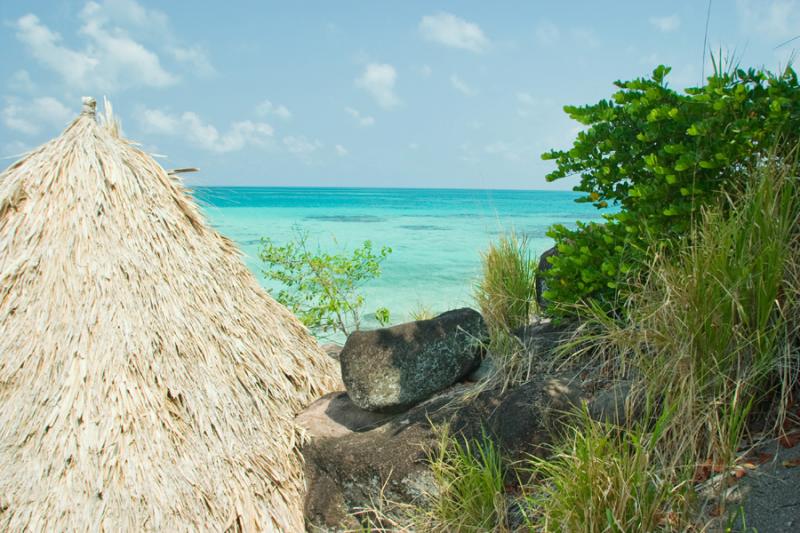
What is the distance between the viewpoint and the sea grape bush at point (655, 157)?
12.4 feet

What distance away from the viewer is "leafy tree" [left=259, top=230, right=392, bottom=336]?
8.05 metres

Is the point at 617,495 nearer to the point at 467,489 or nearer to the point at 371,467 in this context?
A: the point at 467,489

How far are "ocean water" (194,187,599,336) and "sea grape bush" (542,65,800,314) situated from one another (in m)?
1.15

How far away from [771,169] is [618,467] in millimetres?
1796

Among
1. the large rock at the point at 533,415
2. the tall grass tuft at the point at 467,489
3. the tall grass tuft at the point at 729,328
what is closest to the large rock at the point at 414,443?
the large rock at the point at 533,415

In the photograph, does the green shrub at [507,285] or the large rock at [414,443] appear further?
the green shrub at [507,285]

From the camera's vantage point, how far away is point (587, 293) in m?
4.49

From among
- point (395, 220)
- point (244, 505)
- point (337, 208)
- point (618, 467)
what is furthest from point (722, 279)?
A: point (337, 208)

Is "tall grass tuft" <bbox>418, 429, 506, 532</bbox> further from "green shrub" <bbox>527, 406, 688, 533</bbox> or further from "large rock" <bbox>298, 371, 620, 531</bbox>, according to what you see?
"green shrub" <bbox>527, 406, 688, 533</bbox>

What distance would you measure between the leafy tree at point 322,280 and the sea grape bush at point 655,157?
12.0ft

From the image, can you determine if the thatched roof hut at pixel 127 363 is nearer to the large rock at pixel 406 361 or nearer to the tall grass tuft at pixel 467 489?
the large rock at pixel 406 361

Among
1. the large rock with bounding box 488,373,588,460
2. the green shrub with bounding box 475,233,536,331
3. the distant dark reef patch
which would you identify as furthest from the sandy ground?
the distant dark reef patch

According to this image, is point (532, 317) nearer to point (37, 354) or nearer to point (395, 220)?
point (37, 354)

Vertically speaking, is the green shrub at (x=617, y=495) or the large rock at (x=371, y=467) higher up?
the green shrub at (x=617, y=495)
